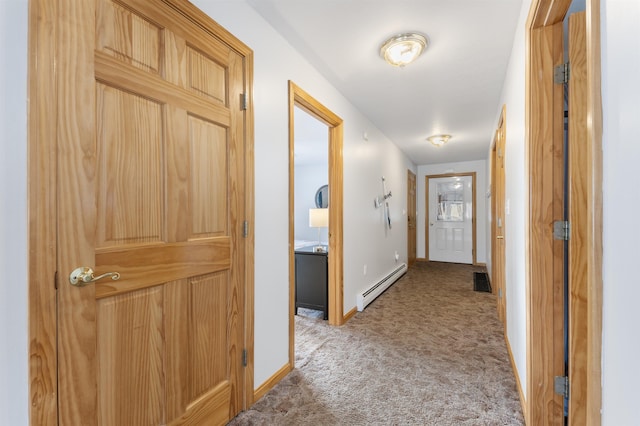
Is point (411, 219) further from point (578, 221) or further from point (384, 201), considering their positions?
point (578, 221)

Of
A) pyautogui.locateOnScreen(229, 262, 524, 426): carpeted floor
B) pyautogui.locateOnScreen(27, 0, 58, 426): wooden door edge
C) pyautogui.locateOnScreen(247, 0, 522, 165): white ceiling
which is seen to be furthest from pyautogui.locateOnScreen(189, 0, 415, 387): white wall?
pyautogui.locateOnScreen(27, 0, 58, 426): wooden door edge

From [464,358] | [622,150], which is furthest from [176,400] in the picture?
[464,358]

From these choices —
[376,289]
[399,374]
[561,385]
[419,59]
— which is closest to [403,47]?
[419,59]

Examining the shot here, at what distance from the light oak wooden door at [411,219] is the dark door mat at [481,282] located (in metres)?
1.32

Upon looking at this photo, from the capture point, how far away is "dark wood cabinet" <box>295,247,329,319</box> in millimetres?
3098

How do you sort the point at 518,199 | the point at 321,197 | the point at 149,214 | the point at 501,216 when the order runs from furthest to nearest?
the point at 321,197 → the point at 501,216 → the point at 518,199 → the point at 149,214

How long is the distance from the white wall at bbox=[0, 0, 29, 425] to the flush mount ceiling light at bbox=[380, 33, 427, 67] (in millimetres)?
1862

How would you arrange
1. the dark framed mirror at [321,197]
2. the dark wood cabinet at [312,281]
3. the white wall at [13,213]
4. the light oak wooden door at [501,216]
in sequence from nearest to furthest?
the white wall at [13,213], the light oak wooden door at [501,216], the dark wood cabinet at [312,281], the dark framed mirror at [321,197]

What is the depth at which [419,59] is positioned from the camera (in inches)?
90.7

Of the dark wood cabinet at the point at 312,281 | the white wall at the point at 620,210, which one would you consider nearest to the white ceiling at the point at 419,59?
the white wall at the point at 620,210

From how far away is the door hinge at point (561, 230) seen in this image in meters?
1.40

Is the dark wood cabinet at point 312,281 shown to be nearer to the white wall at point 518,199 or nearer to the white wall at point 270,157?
the white wall at point 270,157

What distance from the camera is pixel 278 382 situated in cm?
195

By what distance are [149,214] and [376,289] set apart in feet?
10.2
